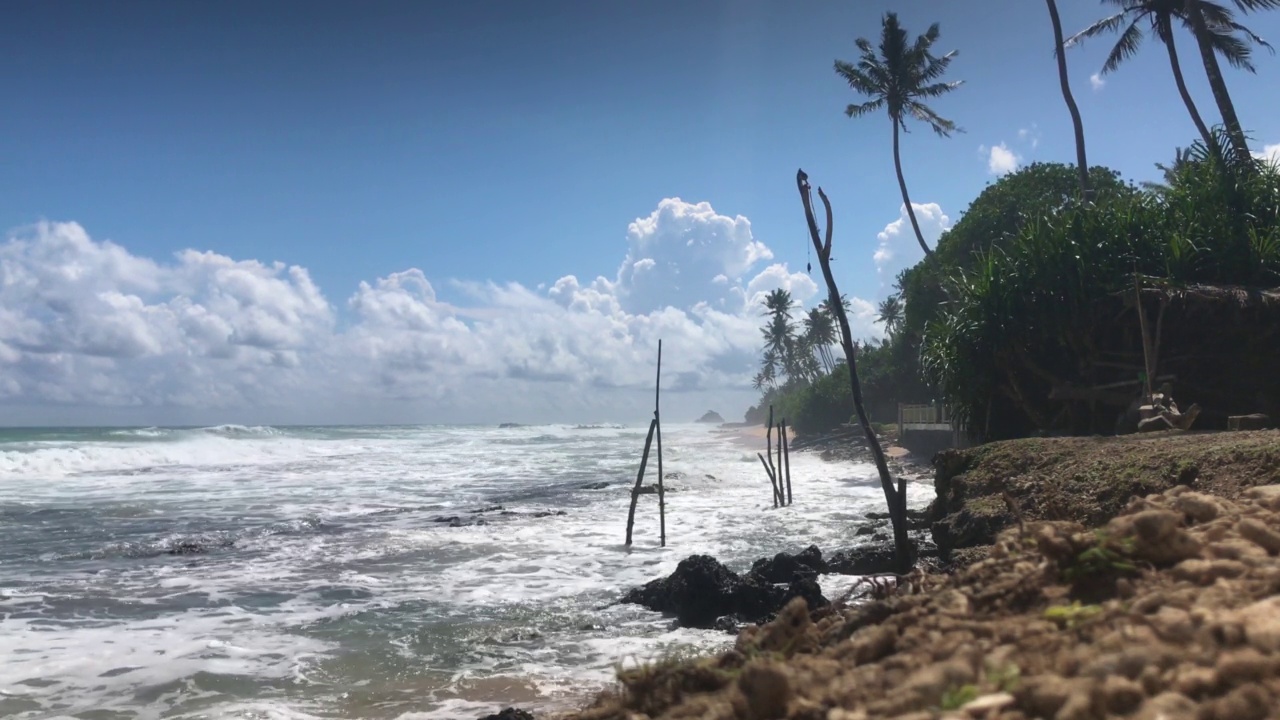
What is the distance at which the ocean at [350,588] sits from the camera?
760 centimetres

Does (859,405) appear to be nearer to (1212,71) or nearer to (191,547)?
(191,547)

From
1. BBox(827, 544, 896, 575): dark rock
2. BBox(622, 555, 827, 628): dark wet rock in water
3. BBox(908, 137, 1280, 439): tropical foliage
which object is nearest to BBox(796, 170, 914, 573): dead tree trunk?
BBox(827, 544, 896, 575): dark rock

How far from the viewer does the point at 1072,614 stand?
3031 mm

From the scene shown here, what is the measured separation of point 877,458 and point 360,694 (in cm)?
734

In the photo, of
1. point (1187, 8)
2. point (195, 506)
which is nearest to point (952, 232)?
point (1187, 8)

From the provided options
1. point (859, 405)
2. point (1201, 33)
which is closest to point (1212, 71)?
point (1201, 33)

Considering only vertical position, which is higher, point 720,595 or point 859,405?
point 859,405

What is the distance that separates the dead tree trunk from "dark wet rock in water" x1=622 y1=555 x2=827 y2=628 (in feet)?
5.76

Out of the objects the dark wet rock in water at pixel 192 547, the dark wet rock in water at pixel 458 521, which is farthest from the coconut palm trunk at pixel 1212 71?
the dark wet rock in water at pixel 192 547

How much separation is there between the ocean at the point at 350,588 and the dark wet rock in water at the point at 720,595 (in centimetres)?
36

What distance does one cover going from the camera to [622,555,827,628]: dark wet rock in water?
A: 9.37 m

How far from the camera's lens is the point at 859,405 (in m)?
12.0

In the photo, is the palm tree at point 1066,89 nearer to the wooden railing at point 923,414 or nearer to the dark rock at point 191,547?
the wooden railing at point 923,414

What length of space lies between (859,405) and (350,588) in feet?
25.0
